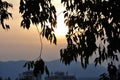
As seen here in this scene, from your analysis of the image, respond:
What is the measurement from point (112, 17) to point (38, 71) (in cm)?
173

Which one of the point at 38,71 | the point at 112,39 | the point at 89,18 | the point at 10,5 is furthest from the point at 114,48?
the point at 10,5

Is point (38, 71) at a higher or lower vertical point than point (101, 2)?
lower

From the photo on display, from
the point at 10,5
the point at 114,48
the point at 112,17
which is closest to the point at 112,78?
the point at 114,48

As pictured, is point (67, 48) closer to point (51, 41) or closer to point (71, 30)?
point (71, 30)

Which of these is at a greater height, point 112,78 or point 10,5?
point 10,5

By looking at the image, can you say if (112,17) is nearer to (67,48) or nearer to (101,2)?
(101,2)

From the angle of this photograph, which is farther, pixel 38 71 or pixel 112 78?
pixel 112 78

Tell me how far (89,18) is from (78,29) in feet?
1.31

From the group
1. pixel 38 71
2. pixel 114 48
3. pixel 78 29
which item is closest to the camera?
pixel 38 71

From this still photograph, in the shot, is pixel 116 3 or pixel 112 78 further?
pixel 112 78

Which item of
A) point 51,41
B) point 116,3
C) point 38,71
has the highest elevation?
point 116,3

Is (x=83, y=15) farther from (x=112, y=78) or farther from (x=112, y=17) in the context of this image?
(x=112, y=78)

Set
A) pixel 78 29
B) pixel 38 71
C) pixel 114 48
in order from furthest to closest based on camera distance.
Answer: pixel 78 29 → pixel 114 48 → pixel 38 71

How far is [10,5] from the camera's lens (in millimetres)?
8297
